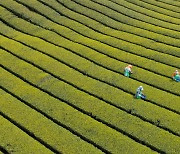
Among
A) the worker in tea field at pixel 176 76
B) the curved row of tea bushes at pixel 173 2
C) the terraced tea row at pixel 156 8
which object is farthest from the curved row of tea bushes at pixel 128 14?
the worker in tea field at pixel 176 76

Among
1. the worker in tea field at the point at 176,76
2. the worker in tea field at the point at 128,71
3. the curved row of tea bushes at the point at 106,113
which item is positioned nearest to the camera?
the curved row of tea bushes at the point at 106,113

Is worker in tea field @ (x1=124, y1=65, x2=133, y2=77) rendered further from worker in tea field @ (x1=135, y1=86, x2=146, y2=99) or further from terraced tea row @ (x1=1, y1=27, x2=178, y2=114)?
worker in tea field @ (x1=135, y1=86, x2=146, y2=99)

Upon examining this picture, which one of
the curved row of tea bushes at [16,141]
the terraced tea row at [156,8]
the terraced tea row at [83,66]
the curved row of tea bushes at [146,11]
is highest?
the terraced tea row at [156,8]

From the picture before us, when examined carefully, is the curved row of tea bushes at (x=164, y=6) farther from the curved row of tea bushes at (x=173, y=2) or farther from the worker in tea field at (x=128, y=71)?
the worker in tea field at (x=128, y=71)

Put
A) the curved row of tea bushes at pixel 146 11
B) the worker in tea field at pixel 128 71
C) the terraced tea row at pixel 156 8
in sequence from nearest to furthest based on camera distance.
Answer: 1. the worker in tea field at pixel 128 71
2. the curved row of tea bushes at pixel 146 11
3. the terraced tea row at pixel 156 8

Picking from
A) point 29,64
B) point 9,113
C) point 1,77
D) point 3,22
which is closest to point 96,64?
point 29,64

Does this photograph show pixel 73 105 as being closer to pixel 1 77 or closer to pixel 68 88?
pixel 68 88
